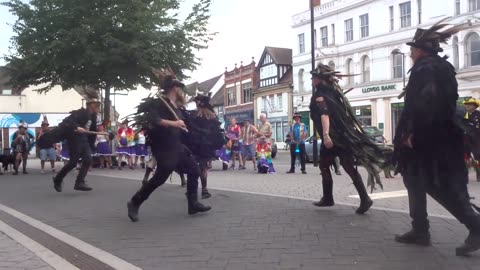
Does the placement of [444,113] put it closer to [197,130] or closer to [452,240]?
[452,240]

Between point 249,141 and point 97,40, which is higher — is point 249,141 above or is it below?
below

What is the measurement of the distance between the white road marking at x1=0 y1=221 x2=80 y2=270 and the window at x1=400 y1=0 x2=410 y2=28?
121ft

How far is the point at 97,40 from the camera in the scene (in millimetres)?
17922

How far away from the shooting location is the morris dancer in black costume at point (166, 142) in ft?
21.2

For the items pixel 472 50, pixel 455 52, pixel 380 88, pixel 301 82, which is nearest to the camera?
pixel 472 50

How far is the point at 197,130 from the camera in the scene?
298 inches

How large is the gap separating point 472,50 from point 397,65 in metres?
6.49

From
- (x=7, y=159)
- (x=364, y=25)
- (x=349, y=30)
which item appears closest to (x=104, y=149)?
(x=7, y=159)

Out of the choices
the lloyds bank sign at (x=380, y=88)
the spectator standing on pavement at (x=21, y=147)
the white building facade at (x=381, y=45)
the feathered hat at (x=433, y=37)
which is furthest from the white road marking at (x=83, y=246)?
the lloyds bank sign at (x=380, y=88)

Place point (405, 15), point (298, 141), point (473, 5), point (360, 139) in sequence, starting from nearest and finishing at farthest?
1. point (360, 139)
2. point (298, 141)
3. point (473, 5)
4. point (405, 15)

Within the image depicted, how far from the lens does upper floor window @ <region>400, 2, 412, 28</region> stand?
38844 mm

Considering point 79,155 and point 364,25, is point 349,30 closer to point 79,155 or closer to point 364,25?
point 364,25

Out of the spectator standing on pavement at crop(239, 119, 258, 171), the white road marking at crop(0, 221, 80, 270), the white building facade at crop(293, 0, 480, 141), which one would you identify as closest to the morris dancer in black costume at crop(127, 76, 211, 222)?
the white road marking at crop(0, 221, 80, 270)

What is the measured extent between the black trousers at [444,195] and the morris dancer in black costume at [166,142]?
9.25ft
